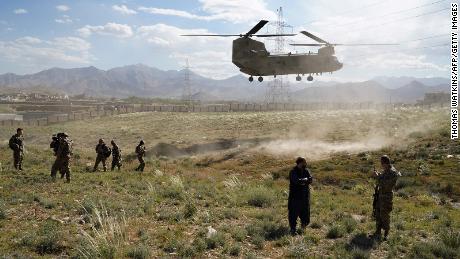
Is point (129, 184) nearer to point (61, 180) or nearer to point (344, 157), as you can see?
point (61, 180)

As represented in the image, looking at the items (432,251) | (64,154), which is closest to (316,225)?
(432,251)

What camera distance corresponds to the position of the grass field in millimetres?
9594

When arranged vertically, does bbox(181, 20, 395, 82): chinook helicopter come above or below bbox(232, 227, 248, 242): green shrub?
above

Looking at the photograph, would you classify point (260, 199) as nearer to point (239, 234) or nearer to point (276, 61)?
point (239, 234)

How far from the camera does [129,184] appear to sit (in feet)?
56.7

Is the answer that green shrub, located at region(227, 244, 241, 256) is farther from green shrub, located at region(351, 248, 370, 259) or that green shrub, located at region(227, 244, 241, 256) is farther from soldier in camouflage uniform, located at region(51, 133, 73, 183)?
soldier in camouflage uniform, located at region(51, 133, 73, 183)

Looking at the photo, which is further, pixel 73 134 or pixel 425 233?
pixel 73 134

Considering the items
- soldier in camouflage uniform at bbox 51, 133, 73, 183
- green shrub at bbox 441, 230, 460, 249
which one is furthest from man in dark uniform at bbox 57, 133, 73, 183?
green shrub at bbox 441, 230, 460, 249

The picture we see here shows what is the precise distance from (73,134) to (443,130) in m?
41.4

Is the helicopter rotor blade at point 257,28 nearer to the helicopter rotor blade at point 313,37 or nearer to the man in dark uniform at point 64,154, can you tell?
the helicopter rotor blade at point 313,37

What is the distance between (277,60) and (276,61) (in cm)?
15

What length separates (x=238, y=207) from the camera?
14.5 metres

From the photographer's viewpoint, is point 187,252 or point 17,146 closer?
point 187,252

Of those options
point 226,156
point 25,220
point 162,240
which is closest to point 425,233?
point 162,240
